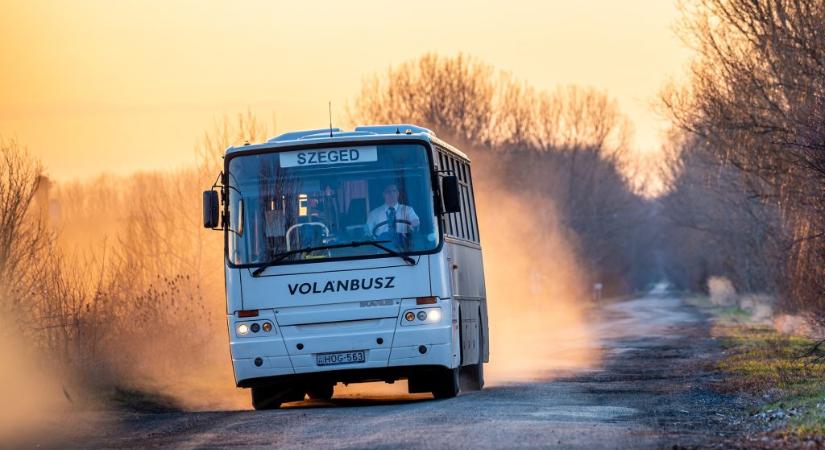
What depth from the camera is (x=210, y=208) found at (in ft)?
55.9

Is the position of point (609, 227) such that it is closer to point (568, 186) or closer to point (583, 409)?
point (568, 186)

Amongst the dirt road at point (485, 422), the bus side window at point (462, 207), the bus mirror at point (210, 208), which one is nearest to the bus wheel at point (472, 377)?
the dirt road at point (485, 422)

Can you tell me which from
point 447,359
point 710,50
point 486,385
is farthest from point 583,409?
point 710,50

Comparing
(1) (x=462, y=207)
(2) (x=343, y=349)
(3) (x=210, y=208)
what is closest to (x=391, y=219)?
(2) (x=343, y=349)

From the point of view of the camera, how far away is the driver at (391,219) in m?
17.6

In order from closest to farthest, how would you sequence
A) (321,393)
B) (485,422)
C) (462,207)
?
(485,422)
(462,207)
(321,393)

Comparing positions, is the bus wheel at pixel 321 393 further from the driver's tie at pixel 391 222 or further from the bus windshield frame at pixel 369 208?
the driver's tie at pixel 391 222

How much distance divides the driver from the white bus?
0.04ft

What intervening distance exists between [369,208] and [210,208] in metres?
1.88

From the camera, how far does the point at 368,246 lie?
17.5 metres

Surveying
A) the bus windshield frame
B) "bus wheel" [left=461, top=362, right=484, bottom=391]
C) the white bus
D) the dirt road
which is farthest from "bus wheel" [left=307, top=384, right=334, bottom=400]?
the bus windshield frame

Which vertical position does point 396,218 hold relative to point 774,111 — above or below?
below

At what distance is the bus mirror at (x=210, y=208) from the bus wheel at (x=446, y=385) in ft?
11.0

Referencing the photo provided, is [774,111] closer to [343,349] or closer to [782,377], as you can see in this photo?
[782,377]
